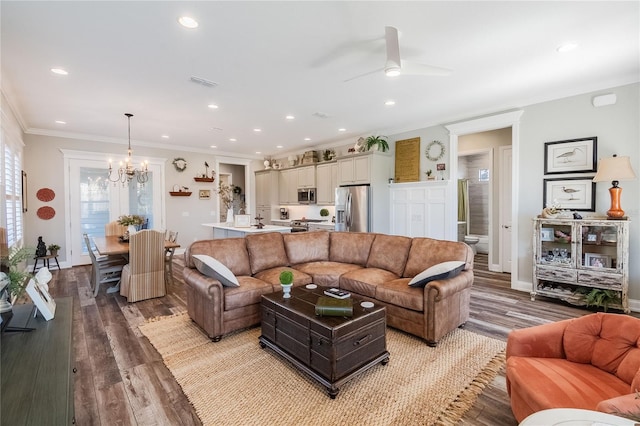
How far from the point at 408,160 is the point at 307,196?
2894 mm

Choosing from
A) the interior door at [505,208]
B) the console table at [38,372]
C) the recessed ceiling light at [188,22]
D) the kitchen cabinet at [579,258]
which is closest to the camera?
the console table at [38,372]

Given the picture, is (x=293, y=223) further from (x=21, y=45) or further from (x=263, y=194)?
(x=21, y=45)

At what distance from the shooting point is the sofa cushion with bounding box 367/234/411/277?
12.3 feet

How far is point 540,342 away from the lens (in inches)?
72.6

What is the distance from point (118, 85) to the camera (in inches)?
146

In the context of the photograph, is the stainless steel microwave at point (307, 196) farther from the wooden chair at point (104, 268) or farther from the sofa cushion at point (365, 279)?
the wooden chair at point (104, 268)

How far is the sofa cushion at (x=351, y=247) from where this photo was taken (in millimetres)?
4191

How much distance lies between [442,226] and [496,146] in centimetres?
208

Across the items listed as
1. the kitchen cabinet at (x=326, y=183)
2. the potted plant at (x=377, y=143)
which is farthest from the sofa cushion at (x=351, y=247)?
the kitchen cabinet at (x=326, y=183)

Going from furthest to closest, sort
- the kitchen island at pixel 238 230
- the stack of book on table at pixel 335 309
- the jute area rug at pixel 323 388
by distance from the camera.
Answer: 1. the kitchen island at pixel 238 230
2. the stack of book on table at pixel 335 309
3. the jute area rug at pixel 323 388

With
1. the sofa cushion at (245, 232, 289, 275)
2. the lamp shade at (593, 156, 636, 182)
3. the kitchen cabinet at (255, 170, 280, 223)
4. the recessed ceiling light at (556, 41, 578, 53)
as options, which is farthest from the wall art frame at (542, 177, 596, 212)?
the kitchen cabinet at (255, 170, 280, 223)

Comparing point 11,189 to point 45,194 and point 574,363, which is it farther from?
point 574,363

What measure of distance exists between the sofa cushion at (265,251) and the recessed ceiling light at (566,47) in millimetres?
3806

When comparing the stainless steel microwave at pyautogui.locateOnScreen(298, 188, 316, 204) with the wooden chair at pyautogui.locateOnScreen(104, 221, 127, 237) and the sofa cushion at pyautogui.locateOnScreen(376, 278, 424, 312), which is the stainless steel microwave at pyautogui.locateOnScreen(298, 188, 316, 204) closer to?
the wooden chair at pyautogui.locateOnScreen(104, 221, 127, 237)
